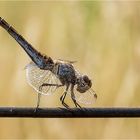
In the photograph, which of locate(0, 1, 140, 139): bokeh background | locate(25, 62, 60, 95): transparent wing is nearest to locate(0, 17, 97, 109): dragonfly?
locate(25, 62, 60, 95): transparent wing

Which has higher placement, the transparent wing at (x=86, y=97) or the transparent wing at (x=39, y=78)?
the transparent wing at (x=39, y=78)

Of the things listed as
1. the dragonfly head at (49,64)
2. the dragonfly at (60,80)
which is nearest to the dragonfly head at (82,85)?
the dragonfly at (60,80)

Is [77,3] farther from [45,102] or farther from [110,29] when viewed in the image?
[45,102]

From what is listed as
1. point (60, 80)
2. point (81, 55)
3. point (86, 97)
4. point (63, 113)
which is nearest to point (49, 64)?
point (60, 80)

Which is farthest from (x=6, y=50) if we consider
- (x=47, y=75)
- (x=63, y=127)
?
(x=47, y=75)

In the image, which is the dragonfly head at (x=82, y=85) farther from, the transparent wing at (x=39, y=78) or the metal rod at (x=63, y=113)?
the metal rod at (x=63, y=113)
